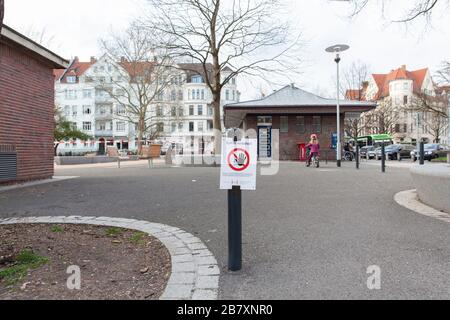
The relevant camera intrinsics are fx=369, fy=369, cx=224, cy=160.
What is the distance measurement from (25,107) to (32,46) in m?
1.87

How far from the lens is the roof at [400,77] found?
7700 centimetres

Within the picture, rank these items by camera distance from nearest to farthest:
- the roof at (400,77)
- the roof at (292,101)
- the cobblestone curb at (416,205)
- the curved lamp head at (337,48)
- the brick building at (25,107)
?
the cobblestone curb at (416,205)
the brick building at (25,107)
the curved lamp head at (337,48)
the roof at (292,101)
the roof at (400,77)

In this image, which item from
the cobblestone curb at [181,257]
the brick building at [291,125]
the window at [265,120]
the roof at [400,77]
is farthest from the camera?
the roof at [400,77]

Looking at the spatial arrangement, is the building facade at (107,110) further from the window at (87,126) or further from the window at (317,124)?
the window at (317,124)

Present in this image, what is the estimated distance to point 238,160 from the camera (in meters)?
3.53

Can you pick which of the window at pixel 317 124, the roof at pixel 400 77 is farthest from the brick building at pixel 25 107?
the roof at pixel 400 77

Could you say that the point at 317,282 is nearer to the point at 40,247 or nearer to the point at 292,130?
the point at 40,247

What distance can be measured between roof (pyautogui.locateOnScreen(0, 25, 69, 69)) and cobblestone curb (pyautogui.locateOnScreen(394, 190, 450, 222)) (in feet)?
34.4

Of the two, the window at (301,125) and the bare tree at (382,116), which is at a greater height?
the bare tree at (382,116)

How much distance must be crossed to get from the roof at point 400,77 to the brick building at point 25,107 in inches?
2938

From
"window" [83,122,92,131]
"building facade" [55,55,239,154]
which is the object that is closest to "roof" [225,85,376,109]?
"building facade" [55,55,239,154]

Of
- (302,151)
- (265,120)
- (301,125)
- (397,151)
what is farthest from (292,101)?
(397,151)

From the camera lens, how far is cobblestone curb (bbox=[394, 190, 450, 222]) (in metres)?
5.91

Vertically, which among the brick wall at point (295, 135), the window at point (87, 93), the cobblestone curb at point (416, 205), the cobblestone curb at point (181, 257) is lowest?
the cobblestone curb at point (181, 257)
